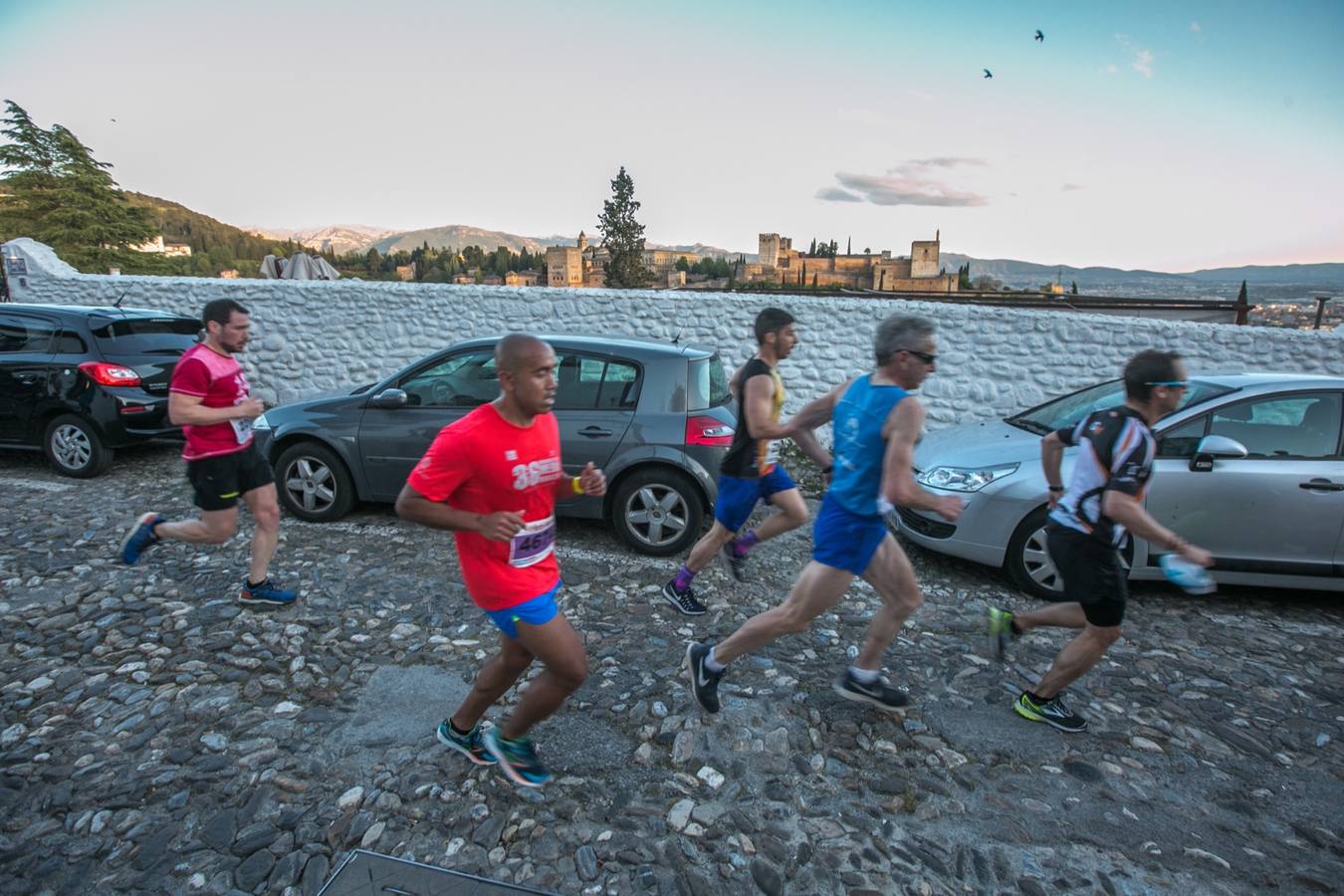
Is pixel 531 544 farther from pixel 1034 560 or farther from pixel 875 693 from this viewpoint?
pixel 1034 560

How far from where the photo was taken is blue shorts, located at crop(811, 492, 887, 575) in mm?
2975

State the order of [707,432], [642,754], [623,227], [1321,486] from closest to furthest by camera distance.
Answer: [642,754]
[1321,486]
[707,432]
[623,227]

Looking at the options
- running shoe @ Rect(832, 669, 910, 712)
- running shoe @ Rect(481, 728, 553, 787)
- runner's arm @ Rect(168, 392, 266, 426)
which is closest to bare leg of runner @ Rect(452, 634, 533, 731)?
running shoe @ Rect(481, 728, 553, 787)

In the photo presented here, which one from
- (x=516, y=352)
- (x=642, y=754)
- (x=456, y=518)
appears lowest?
(x=642, y=754)

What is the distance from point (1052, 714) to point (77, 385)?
8424 mm

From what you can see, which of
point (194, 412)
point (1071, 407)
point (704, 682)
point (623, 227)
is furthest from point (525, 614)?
point (623, 227)

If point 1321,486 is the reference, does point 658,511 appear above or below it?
below

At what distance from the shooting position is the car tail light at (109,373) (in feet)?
21.8

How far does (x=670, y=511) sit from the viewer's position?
16.9 ft

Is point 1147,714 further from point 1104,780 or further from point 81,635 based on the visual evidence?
point 81,635

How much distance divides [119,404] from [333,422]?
2869 millimetres

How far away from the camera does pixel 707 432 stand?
5.05m

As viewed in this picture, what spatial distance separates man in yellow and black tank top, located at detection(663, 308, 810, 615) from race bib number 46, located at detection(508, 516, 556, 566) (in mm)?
1562

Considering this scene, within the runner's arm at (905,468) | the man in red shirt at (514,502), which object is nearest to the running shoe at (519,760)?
the man in red shirt at (514,502)
